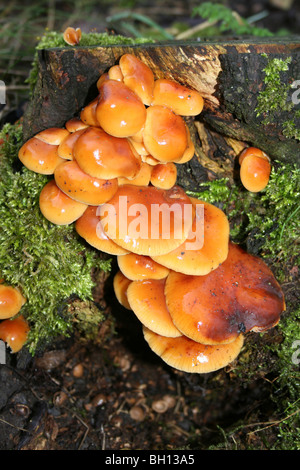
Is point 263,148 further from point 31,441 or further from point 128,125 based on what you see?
point 31,441

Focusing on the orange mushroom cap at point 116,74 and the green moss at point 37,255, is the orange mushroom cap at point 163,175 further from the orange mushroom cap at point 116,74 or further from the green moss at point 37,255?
the green moss at point 37,255

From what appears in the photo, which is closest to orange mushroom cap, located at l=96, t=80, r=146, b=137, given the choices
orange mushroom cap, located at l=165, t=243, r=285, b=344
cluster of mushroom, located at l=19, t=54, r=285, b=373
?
cluster of mushroom, located at l=19, t=54, r=285, b=373

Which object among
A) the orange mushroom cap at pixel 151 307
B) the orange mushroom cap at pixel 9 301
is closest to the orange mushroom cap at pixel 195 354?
the orange mushroom cap at pixel 151 307

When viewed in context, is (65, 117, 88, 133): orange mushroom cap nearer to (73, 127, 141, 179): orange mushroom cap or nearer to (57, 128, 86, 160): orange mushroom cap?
(57, 128, 86, 160): orange mushroom cap

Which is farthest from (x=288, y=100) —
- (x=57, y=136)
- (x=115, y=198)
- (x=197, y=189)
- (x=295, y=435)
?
(x=295, y=435)

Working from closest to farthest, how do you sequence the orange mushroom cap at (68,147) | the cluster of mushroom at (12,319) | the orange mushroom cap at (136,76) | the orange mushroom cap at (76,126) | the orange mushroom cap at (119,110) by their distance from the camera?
the orange mushroom cap at (119,110), the orange mushroom cap at (136,76), the orange mushroom cap at (68,147), the orange mushroom cap at (76,126), the cluster of mushroom at (12,319)

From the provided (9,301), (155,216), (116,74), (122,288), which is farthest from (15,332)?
(116,74)
